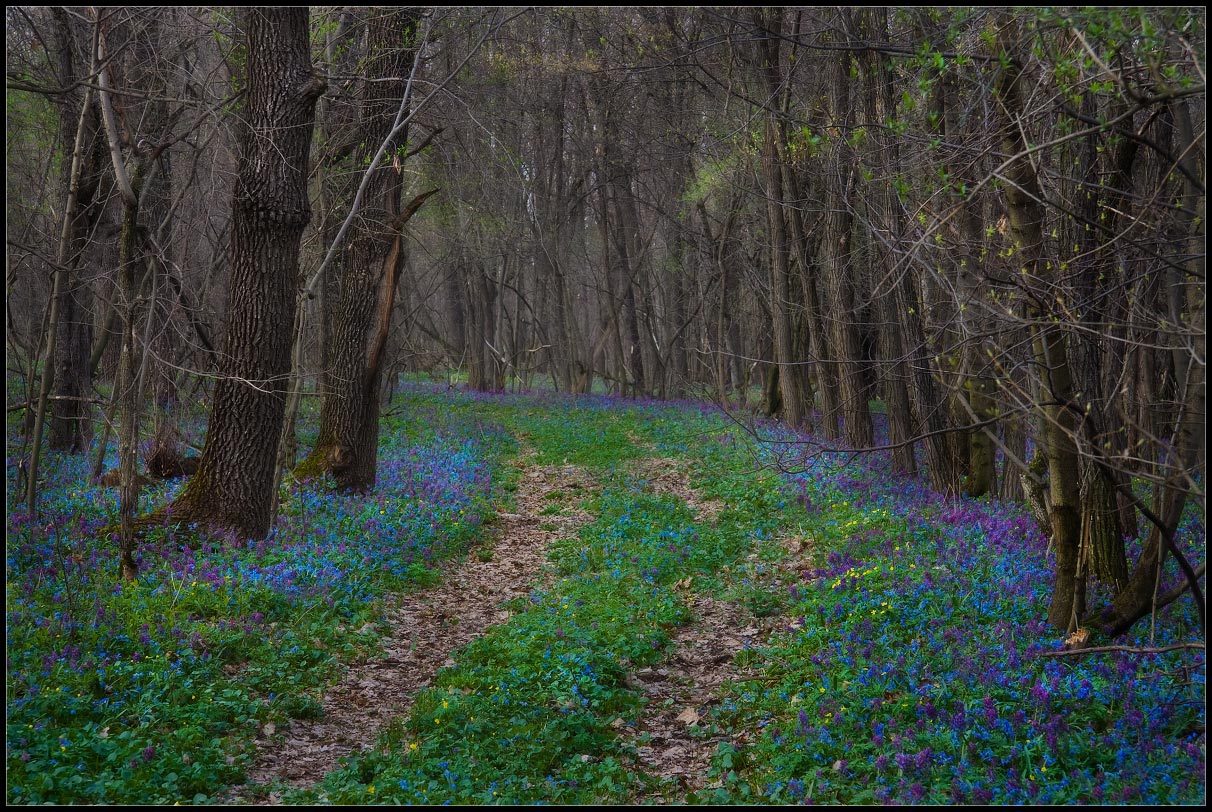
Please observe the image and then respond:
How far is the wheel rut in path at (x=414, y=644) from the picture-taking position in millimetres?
5836

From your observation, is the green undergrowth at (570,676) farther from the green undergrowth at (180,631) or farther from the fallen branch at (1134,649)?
the fallen branch at (1134,649)

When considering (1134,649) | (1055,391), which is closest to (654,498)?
(1055,391)

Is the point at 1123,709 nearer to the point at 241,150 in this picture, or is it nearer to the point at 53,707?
the point at 53,707

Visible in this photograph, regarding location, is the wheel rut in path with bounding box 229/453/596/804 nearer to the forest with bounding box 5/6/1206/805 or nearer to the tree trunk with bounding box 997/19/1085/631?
the forest with bounding box 5/6/1206/805

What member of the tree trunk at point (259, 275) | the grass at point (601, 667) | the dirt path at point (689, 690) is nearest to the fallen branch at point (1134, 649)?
the grass at point (601, 667)

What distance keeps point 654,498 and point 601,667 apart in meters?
6.55

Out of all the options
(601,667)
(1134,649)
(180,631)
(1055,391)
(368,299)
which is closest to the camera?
(1134,649)

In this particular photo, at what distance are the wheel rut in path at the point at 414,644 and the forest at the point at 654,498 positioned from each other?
52 millimetres

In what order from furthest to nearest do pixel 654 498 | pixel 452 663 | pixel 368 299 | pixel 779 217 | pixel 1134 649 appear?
pixel 779 217 → pixel 654 498 → pixel 368 299 → pixel 452 663 → pixel 1134 649

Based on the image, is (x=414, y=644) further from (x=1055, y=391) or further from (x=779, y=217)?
(x=779, y=217)

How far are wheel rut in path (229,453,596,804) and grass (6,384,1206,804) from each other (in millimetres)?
192

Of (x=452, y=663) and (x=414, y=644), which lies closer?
(x=452, y=663)

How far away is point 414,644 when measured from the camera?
8.12 metres

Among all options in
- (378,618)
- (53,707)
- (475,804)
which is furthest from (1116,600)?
(53,707)
